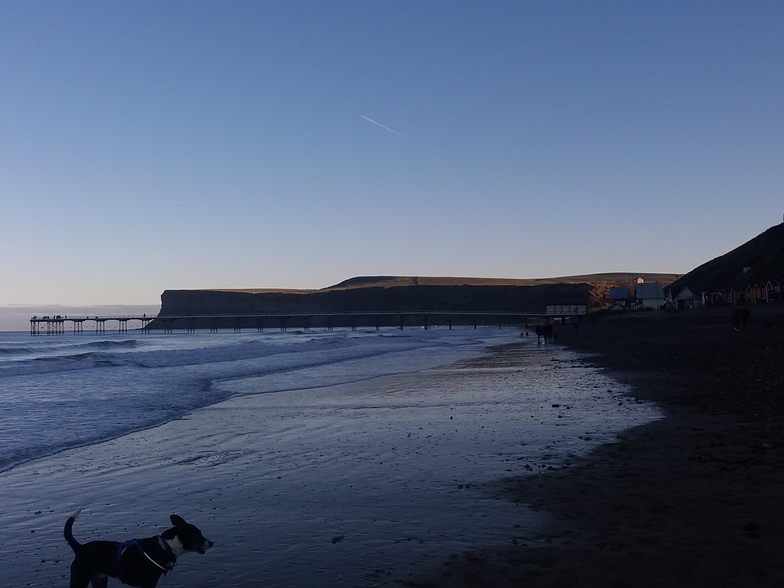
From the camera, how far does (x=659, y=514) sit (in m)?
6.00

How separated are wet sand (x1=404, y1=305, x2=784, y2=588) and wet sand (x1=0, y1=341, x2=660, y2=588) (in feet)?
0.82

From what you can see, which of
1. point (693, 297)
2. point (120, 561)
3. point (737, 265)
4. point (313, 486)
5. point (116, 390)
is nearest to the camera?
point (120, 561)

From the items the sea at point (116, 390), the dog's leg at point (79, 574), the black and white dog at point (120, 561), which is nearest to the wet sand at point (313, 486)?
the black and white dog at point (120, 561)

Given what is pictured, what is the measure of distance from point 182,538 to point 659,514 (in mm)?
4034

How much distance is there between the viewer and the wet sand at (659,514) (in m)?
4.71

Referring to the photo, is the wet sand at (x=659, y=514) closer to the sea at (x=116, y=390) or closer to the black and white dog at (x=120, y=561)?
the black and white dog at (x=120, y=561)

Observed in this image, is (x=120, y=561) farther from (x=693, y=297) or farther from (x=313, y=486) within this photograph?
(x=693, y=297)

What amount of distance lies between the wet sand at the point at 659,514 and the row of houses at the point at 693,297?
2323 inches

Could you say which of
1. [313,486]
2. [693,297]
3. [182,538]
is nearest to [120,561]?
[182,538]

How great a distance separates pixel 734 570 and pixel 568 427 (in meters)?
6.45

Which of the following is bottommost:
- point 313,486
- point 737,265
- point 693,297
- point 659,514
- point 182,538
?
point 313,486

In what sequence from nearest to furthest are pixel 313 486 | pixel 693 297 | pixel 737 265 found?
pixel 313 486 < pixel 693 297 < pixel 737 265

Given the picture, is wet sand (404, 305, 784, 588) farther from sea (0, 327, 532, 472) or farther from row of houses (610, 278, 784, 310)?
row of houses (610, 278, 784, 310)

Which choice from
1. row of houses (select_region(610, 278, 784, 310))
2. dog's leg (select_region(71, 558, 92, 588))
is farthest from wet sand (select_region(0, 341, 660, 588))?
row of houses (select_region(610, 278, 784, 310))
